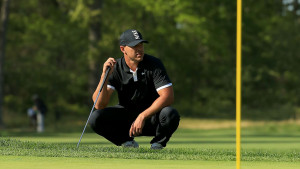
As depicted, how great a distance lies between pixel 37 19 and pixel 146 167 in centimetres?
3027

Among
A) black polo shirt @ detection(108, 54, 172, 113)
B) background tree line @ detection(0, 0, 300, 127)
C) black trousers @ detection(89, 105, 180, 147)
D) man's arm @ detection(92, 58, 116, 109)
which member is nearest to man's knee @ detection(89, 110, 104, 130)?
black trousers @ detection(89, 105, 180, 147)

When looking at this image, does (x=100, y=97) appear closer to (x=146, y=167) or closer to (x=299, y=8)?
(x=146, y=167)

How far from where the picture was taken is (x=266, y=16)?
1710 inches

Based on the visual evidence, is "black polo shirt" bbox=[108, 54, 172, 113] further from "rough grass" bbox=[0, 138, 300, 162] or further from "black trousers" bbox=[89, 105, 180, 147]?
"rough grass" bbox=[0, 138, 300, 162]

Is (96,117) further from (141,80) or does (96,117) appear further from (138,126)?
(138,126)

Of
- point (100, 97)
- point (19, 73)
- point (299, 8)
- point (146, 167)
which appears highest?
point (299, 8)

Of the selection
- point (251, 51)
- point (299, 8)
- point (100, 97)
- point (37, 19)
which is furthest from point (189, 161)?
point (299, 8)

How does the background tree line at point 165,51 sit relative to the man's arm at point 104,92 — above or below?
above

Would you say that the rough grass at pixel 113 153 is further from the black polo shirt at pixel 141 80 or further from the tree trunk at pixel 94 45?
the tree trunk at pixel 94 45

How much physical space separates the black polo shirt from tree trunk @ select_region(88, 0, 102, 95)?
23695 millimetres

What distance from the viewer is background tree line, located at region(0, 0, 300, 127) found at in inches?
1326

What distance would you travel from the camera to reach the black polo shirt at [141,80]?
29.6 ft

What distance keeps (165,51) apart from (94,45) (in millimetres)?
4364

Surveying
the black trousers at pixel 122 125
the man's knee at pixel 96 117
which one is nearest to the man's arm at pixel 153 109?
the black trousers at pixel 122 125
